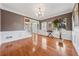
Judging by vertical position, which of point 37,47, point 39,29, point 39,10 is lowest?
point 37,47

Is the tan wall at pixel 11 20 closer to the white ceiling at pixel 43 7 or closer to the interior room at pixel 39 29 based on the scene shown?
the interior room at pixel 39 29

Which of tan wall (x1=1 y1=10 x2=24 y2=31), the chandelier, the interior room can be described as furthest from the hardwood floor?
the chandelier

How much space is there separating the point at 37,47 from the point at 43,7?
3.36 ft

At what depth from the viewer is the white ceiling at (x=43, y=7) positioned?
2362 millimetres

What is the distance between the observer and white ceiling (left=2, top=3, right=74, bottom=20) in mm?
2362

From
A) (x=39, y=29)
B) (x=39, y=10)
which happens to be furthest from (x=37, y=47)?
(x=39, y=10)

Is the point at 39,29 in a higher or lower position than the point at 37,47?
higher

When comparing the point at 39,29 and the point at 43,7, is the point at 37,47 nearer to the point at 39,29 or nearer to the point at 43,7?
the point at 39,29

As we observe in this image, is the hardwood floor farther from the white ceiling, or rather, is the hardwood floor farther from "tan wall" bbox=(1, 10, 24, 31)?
the white ceiling

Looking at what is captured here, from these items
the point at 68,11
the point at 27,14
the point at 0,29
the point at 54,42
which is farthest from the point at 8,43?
the point at 68,11

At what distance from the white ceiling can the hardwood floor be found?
0.61 metres

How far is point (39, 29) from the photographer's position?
2539 mm

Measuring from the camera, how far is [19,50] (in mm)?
2416

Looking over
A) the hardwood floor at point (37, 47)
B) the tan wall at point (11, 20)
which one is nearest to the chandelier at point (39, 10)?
the tan wall at point (11, 20)
